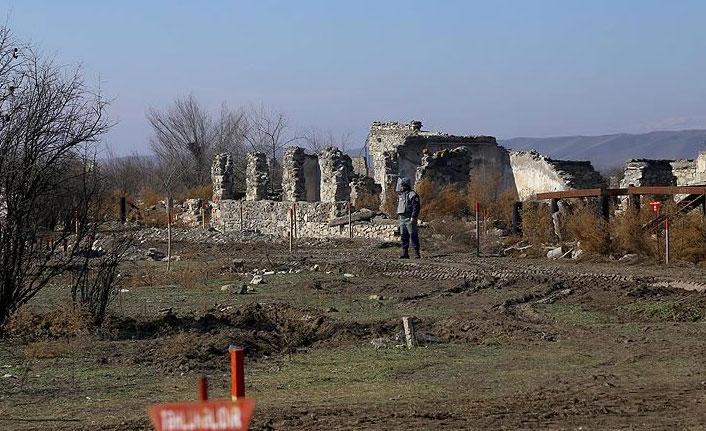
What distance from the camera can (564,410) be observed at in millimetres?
9953

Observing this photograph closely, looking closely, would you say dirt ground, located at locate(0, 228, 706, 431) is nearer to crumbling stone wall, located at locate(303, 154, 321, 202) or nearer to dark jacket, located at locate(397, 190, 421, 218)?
dark jacket, located at locate(397, 190, 421, 218)

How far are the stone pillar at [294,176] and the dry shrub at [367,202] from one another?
3.38m

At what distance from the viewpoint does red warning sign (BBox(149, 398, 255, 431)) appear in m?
4.88

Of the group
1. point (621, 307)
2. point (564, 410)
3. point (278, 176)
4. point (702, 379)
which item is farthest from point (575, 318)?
point (278, 176)

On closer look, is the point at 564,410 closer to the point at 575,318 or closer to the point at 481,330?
the point at 481,330

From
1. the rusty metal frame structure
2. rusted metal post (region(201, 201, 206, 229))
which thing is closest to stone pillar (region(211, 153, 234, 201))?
rusted metal post (region(201, 201, 206, 229))

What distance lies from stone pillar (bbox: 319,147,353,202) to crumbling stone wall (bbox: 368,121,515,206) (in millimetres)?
1483

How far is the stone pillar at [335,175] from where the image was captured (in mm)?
41719

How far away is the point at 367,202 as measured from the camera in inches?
1608

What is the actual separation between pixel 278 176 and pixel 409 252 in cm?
2743

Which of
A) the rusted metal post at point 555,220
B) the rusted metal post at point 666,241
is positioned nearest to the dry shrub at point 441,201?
the rusted metal post at point 555,220

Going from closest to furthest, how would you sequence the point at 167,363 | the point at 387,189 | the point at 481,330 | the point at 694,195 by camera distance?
1. the point at 167,363
2. the point at 481,330
3. the point at 694,195
4. the point at 387,189

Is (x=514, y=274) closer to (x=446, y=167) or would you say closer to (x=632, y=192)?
(x=632, y=192)

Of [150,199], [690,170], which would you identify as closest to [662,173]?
[690,170]
